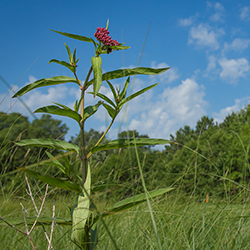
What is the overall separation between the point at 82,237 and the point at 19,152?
11217 mm

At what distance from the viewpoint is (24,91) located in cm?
88

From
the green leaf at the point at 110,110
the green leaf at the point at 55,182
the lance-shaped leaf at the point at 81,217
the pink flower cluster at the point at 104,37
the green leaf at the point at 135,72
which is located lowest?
the lance-shaped leaf at the point at 81,217

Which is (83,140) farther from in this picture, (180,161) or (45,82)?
(180,161)

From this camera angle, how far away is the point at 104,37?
88 cm

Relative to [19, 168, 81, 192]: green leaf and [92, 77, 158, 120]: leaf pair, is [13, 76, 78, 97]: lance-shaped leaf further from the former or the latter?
[19, 168, 81, 192]: green leaf

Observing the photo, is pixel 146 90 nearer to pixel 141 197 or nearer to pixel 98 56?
pixel 98 56

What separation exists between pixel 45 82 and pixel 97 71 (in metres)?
0.25

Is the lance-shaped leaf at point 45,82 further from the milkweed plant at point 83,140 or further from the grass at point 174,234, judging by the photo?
the grass at point 174,234

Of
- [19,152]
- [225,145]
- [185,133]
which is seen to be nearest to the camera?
[225,145]

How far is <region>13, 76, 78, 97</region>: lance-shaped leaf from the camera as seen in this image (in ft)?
2.90

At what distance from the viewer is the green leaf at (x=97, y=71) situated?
785 millimetres

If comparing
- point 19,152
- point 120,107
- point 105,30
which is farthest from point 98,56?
point 19,152

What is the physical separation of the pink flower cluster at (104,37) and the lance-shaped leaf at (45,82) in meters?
0.20

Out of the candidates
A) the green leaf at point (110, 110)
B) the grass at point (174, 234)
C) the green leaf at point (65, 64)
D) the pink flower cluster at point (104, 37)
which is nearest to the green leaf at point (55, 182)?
the grass at point (174, 234)
